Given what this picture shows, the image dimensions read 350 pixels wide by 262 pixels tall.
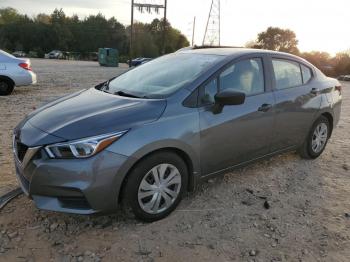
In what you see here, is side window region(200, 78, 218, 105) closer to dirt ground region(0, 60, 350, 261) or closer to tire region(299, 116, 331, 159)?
dirt ground region(0, 60, 350, 261)

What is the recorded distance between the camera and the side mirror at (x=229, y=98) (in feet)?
12.9

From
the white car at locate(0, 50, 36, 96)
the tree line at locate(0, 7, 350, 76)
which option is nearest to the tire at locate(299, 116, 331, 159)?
the white car at locate(0, 50, 36, 96)

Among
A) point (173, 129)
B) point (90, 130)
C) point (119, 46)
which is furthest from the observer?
point (119, 46)

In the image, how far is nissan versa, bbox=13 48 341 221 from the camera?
3.33 meters

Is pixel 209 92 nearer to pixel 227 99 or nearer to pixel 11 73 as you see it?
pixel 227 99

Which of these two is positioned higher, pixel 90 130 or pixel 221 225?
pixel 90 130

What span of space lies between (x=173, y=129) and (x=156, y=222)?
35.6 inches

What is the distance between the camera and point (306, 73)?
546 cm

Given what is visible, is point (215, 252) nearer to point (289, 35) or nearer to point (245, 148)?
point (245, 148)

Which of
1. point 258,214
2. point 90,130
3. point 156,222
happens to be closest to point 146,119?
point 90,130

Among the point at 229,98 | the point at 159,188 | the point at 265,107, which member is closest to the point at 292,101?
the point at 265,107

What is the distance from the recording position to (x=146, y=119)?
3.58m

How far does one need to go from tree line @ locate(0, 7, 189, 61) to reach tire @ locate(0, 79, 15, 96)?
68.7 meters

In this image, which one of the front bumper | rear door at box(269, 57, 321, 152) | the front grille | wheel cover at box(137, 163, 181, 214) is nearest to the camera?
the front bumper
